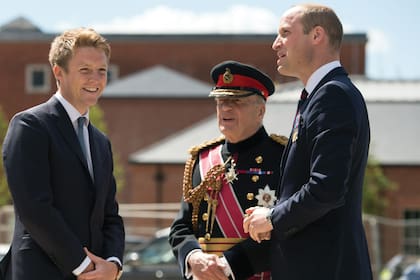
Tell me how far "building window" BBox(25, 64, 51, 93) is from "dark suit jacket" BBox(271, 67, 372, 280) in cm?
5187

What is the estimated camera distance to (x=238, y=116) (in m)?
5.84

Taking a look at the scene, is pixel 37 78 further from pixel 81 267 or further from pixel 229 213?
pixel 81 267

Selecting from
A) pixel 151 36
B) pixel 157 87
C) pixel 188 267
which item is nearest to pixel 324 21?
pixel 188 267

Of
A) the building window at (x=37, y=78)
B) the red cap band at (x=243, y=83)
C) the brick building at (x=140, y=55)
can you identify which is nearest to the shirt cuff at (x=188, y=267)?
the red cap band at (x=243, y=83)

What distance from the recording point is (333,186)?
178 inches

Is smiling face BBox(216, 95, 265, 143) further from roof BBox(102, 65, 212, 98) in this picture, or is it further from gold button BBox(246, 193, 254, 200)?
roof BBox(102, 65, 212, 98)

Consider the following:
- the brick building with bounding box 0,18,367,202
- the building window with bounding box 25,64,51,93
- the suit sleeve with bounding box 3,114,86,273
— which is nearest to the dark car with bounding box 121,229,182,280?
the suit sleeve with bounding box 3,114,86,273

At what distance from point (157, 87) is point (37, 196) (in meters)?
44.3

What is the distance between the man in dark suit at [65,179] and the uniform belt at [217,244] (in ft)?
1.86

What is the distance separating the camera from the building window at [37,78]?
5634 cm

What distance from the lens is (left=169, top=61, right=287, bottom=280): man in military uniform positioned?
573 centimetres

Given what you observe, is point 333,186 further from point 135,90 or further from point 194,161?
point 135,90

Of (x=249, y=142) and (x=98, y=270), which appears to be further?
(x=249, y=142)

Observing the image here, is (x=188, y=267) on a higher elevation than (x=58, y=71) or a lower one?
lower
